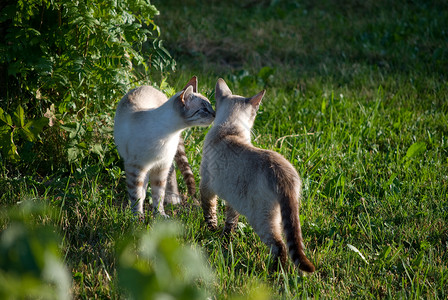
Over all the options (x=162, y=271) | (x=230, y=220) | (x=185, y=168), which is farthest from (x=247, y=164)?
(x=162, y=271)

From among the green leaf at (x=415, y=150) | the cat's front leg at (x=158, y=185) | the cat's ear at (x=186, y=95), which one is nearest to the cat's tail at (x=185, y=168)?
the cat's front leg at (x=158, y=185)

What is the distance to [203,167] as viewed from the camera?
3.05m

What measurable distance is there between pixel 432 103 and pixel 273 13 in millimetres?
3898

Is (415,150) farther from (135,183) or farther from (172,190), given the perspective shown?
(135,183)

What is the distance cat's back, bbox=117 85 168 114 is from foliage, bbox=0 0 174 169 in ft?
0.36

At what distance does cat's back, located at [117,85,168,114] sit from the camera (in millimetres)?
3408

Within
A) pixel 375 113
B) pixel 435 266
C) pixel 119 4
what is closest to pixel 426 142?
pixel 375 113

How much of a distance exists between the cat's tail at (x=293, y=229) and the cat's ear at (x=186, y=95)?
46.2 inches

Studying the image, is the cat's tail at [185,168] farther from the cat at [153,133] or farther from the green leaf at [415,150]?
the green leaf at [415,150]

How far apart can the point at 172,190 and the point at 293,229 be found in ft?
4.97

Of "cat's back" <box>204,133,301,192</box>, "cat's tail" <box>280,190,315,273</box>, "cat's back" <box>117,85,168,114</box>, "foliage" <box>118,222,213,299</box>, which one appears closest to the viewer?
"foliage" <box>118,222,213,299</box>

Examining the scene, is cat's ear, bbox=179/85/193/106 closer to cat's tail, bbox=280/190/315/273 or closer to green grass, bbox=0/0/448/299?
green grass, bbox=0/0/448/299

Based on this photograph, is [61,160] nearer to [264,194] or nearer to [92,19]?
[92,19]

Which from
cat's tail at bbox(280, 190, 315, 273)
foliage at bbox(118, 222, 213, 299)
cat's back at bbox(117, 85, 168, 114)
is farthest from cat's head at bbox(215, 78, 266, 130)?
foliage at bbox(118, 222, 213, 299)
